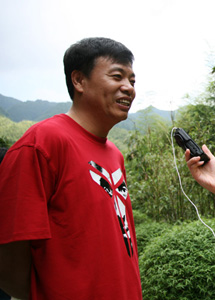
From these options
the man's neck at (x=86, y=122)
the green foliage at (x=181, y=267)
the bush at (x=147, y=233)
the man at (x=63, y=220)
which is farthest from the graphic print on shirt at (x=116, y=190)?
the bush at (x=147, y=233)

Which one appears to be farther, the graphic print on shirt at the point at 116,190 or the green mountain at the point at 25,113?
the green mountain at the point at 25,113

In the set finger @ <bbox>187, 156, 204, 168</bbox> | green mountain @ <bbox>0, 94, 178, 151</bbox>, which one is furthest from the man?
green mountain @ <bbox>0, 94, 178, 151</bbox>

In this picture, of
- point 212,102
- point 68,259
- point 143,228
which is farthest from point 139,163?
point 68,259

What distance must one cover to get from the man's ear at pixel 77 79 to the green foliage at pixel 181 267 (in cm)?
180

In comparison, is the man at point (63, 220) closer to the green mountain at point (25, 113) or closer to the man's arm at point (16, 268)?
the man's arm at point (16, 268)

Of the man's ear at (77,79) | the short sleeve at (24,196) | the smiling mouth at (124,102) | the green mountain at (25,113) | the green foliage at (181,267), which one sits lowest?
the green mountain at (25,113)

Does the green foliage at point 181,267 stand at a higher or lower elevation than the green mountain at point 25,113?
higher

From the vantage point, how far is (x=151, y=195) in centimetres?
422

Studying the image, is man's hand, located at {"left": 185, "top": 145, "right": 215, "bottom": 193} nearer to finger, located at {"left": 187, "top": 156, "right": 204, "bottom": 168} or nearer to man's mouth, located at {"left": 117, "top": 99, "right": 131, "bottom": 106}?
finger, located at {"left": 187, "top": 156, "right": 204, "bottom": 168}

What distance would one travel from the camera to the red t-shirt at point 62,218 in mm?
771

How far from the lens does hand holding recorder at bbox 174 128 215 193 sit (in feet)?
5.01

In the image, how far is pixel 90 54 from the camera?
1.06m

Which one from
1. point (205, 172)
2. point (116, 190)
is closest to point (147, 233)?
point (205, 172)

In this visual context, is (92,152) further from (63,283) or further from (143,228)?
(143,228)
